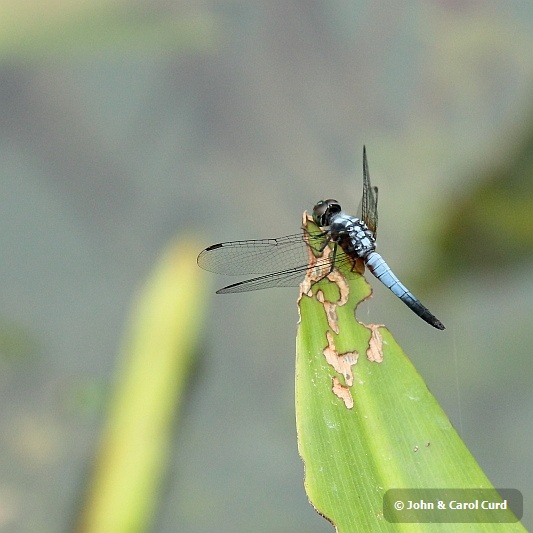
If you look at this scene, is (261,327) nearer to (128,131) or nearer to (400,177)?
(400,177)

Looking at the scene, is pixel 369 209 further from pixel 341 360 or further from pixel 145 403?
pixel 145 403

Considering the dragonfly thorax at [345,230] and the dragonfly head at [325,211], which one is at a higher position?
the dragonfly head at [325,211]

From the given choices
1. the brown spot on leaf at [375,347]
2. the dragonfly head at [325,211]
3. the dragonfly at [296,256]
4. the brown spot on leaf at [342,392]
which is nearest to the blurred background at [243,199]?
the dragonfly at [296,256]

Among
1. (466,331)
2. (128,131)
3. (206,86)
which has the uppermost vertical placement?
(206,86)

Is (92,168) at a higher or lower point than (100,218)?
higher

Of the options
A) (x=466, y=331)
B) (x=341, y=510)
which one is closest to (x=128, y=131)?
(x=466, y=331)

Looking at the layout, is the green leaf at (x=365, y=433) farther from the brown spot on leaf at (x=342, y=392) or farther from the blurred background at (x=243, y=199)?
the blurred background at (x=243, y=199)

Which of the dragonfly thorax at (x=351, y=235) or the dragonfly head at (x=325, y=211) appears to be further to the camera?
the dragonfly head at (x=325, y=211)
